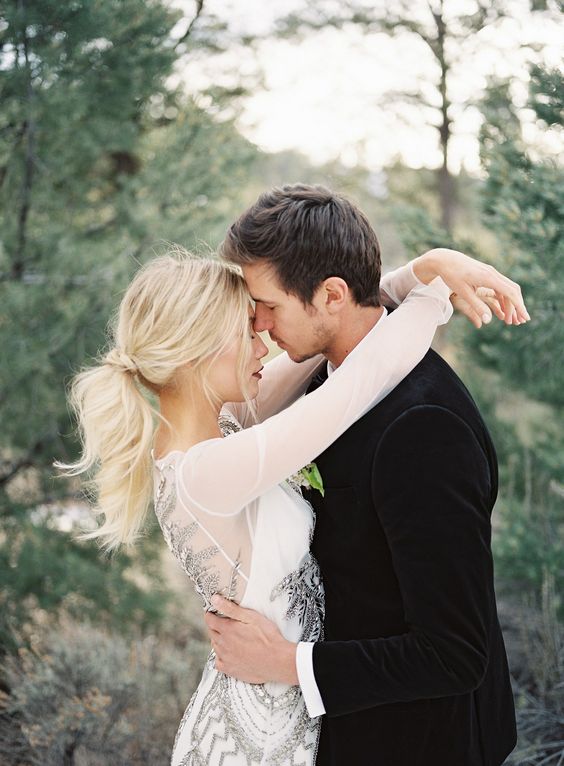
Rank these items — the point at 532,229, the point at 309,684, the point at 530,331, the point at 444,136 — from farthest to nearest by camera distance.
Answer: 1. the point at 444,136
2. the point at 530,331
3. the point at 532,229
4. the point at 309,684

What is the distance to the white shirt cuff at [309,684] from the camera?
173 cm

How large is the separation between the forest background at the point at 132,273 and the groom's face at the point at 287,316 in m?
1.08

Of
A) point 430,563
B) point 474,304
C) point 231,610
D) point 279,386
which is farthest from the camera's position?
point 279,386

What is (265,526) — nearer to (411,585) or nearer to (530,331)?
(411,585)

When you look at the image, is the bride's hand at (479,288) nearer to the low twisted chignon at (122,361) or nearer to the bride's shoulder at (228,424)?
the bride's shoulder at (228,424)

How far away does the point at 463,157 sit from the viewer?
8.40 metres

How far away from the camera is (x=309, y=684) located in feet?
5.69

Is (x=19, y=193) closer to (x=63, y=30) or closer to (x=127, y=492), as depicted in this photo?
(x=63, y=30)

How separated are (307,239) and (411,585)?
0.88 meters

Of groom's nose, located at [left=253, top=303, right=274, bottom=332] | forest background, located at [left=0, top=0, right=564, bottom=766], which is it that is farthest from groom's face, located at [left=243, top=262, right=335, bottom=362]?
forest background, located at [left=0, top=0, right=564, bottom=766]

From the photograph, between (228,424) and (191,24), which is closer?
(228,424)

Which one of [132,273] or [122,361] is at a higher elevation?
[122,361]

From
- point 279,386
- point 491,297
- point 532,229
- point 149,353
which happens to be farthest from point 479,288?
point 532,229

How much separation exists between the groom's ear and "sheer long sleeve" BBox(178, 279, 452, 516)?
201 millimetres
